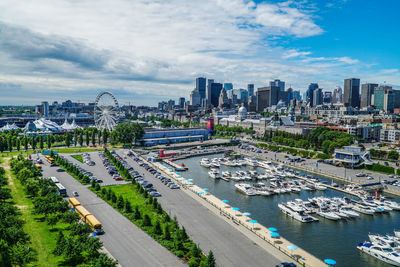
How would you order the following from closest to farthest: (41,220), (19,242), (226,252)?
(19,242) < (226,252) < (41,220)

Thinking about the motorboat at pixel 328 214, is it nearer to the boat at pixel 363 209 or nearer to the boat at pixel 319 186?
the boat at pixel 363 209

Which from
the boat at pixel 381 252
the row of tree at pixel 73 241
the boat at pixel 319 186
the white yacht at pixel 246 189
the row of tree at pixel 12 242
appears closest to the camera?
the row of tree at pixel 12 242

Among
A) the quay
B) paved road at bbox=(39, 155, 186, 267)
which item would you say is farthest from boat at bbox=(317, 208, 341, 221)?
paved road at bbox=(39, 155, 186, 267)

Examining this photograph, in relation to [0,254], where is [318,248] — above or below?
below

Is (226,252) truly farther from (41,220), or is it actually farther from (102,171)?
(102,171)

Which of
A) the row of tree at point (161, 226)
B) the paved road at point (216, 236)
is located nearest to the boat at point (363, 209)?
the paved road at point (216, 236)

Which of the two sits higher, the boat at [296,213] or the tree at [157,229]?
the tree at [157,229]

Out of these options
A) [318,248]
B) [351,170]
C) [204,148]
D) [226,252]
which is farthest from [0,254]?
[204,148]
